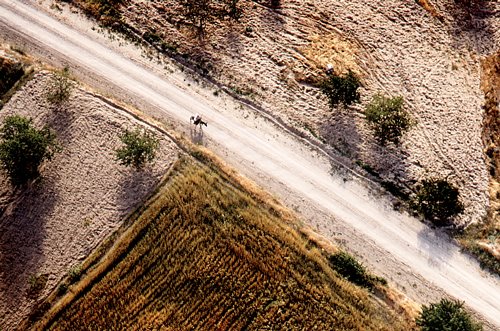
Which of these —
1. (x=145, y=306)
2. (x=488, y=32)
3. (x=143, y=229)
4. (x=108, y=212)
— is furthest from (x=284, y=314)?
(x=488, y=32)

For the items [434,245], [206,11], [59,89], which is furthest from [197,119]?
[434,245]

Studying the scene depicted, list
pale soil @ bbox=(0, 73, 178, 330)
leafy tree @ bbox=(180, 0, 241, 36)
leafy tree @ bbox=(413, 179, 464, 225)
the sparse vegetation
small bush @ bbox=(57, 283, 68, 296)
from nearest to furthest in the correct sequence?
small bush @ bbox=(57, 283, 68, 296), pale soil @ bbox=(0, 73, 178, 330), leafy tree @ bbox=(413, 179, 464, 225), the sparse vegetation, leafy tree @ bbox=(180, 0, 241, 36)

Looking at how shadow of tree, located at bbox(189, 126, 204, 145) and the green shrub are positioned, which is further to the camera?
shadow of tree, located at bbox(189, 126, 204, 145)

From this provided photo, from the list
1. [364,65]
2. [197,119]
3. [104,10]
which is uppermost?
[364,65]

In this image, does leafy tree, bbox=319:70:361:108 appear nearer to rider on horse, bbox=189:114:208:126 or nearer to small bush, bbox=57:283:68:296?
rider on horse, bbox=189:114:208:126

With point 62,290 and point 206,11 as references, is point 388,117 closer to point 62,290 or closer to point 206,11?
point 206,11

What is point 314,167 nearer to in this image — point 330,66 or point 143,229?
point 330,66

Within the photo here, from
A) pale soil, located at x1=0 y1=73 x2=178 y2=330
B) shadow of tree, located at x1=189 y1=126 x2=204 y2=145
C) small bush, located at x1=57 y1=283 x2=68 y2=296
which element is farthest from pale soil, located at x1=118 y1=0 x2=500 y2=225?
small bush, located at x1=57 y1=283 x2=68 y2=296

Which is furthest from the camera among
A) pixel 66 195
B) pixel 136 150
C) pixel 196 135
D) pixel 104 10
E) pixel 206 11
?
pixel 206 11
